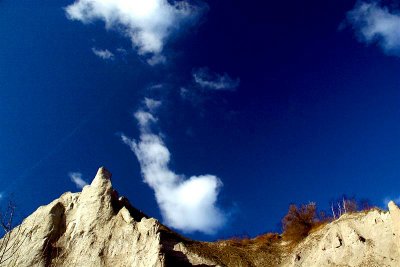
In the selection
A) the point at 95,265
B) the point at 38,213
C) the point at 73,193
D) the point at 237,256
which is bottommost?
the point at 95,265

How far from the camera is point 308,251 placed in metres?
44.5

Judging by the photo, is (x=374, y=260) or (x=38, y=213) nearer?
(x=374, y=260)

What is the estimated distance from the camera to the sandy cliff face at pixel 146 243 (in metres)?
39.1

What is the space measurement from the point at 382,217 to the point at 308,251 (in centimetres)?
928

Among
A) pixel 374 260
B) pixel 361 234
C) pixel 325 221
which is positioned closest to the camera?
pixel 374 260

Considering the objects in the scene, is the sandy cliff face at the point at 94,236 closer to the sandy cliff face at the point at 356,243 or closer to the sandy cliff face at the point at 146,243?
the sandy cliff face at the point at 146,243

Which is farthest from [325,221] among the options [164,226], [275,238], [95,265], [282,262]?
[95,265]

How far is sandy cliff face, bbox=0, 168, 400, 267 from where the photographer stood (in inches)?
1538

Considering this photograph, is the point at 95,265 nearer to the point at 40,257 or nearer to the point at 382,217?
the point at 40,257

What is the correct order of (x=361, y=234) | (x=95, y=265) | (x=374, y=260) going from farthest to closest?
1. (x=95, y=265)
2. (x=361, y=234)
3. (x=374, y=260)

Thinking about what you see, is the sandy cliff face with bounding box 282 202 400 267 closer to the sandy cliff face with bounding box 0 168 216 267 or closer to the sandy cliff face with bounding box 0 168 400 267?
the sandy cliff face with bounding box 0 168 400 267

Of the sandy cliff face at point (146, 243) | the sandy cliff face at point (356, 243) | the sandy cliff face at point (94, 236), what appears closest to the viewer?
the sandy cliff face at point (356, 243)

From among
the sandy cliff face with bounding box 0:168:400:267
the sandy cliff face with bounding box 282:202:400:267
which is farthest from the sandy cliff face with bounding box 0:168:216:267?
the sandy cliff face with bounding box 282:202:400:267

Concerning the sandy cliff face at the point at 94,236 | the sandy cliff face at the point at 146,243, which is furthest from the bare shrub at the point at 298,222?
the sandy cliff face at the point at 94,236
